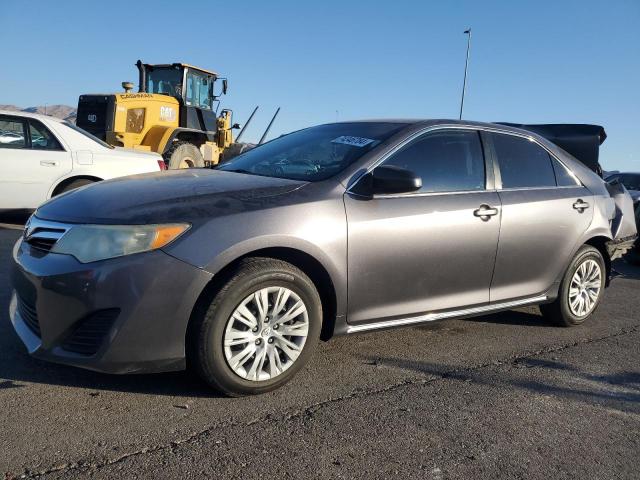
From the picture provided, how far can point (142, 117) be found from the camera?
12023 millimetres

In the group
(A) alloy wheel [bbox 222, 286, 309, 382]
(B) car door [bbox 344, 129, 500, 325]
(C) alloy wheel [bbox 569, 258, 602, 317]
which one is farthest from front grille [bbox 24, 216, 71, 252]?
(C) alloy wheel [bbox 569, 258, 602, 317]

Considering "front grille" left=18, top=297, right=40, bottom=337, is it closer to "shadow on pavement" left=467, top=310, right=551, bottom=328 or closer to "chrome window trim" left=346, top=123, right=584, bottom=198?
"chrome window trim" left=346, top=123, right=584, bottom=198

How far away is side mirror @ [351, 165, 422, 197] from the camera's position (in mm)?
3238

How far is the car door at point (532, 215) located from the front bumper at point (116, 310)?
2289 millimetres

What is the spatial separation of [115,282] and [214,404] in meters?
0.81

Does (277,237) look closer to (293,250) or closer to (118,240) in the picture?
(293,250)

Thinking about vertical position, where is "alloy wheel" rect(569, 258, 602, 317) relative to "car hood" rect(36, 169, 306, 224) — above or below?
below

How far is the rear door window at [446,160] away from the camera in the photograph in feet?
12.0

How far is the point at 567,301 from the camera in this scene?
15.0ft

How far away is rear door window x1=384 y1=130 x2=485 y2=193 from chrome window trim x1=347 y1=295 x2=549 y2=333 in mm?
827

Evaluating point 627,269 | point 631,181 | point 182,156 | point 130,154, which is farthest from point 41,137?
point 631,181

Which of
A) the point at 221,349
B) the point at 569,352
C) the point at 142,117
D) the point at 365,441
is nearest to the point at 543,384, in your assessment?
the point at 569,352

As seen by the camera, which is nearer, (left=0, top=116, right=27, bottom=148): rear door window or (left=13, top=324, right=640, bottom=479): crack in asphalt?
(left=13, top=324, right=640, bottom=479): crack in asphalt

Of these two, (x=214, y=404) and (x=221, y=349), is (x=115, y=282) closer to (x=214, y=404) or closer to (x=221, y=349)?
(x=221, y=349)
